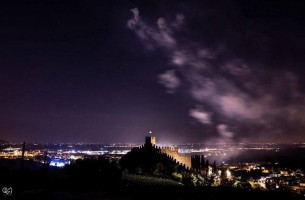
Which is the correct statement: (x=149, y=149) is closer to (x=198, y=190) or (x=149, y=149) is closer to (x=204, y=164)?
(x=204, y=164)

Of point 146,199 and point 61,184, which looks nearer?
point 146,199

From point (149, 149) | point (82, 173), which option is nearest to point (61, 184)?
point (82, 173)

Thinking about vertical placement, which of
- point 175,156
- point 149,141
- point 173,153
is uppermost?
point 149,141

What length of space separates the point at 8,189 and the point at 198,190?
1158cm

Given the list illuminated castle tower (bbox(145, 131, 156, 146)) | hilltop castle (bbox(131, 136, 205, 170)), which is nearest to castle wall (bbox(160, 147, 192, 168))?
hilltop castle (bbox(131, 136, 205, 170))

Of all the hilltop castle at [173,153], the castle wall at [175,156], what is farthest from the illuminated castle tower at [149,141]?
the castle wall at [175,156]

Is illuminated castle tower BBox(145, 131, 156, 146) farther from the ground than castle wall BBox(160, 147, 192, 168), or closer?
farther from the ground

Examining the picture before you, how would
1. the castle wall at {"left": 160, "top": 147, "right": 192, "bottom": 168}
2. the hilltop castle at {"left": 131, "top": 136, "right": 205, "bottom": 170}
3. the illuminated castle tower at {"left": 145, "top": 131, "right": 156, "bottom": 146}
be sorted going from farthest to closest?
1. the illuminated castle tower at {"left": 145, "top": 131, "right": 156, "bottom": 146}
2. the hilltop castle at {"left": 131, "top": 136, "right": 205, "bottom": 170}
3. the castle wall at {"left": 160, "top": 147, "right": 192, "bottom": 168}

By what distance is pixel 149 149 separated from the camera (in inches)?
2260

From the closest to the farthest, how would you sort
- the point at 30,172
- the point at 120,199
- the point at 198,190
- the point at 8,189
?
the point at 8,189 → the point at 120,199 → the point at 198,190 → the point at 30,172

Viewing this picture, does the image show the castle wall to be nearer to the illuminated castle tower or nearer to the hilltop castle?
the hilltop castle

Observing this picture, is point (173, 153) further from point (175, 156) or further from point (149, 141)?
point (149, 141)

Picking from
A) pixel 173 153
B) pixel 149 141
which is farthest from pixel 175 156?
pixel 149 141

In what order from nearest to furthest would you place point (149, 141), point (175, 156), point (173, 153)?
point (175, 156)
point (173, 153)
point (149, 141)
